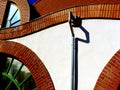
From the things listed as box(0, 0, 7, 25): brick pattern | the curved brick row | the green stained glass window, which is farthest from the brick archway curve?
the green stained glass window

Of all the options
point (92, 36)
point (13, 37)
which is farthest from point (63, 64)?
point (13, 37)

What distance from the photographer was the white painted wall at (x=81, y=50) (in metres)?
7.18

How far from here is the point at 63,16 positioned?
8.16 m

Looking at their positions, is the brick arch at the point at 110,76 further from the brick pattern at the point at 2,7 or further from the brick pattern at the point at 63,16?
the brick pattern at the point at 2,7

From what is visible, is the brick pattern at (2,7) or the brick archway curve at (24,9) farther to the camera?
the brick archway curve at (24,9)

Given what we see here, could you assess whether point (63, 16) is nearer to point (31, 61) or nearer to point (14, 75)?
point (31, 61)

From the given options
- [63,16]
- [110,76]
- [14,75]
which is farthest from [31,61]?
[110,76]

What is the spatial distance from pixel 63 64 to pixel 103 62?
1160 millimetres

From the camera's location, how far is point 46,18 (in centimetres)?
854

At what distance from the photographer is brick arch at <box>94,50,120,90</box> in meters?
6.79

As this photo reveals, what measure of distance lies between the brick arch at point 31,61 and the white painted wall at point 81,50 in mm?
138

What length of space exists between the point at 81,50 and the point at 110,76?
1119 millimetres

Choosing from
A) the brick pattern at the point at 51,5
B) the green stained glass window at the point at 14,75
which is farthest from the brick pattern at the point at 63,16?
the brick pattern at the point at 51,5

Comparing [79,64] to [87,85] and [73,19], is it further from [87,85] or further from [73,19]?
[73,19]
